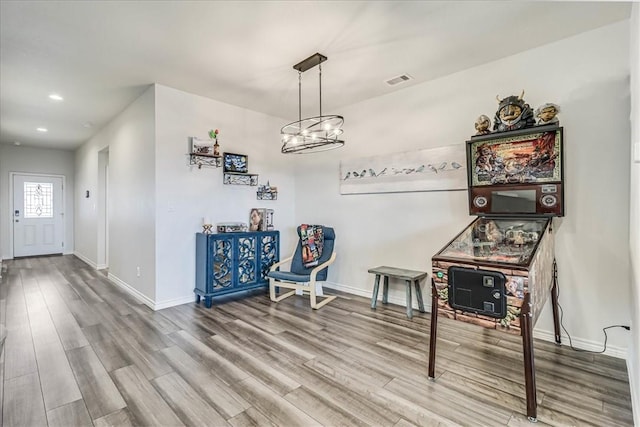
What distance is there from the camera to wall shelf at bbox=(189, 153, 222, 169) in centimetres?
407

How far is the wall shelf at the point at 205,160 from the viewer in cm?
407

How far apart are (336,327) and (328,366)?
0.80 meters

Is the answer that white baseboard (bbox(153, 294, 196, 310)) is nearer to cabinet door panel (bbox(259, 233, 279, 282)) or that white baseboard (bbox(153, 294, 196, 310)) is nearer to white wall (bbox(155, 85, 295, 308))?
white wall (bbox(155, 85, 295, 308))

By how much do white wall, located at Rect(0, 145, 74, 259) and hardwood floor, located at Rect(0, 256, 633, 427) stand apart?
5.25 meters

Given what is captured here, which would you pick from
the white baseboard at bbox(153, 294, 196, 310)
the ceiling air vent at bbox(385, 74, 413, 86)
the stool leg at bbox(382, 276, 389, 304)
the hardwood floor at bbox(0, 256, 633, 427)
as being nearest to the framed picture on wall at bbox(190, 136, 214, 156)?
the white baseboard at bbox(153, 294, 196, 310)

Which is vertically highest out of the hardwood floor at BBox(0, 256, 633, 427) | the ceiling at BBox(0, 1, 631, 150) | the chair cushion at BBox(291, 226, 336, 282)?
the ceiling at BBox(0, 1, 631, 150)

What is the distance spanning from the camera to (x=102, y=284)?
4980 mm

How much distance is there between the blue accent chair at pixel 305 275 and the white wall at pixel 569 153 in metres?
0.66

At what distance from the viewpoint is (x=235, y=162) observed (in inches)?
176

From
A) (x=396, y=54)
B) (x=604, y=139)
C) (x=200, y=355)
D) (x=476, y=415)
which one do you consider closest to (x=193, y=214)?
(x=200, y=355)

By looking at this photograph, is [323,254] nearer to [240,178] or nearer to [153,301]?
[240,178]

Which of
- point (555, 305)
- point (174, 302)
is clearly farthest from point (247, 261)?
point (555, 305)

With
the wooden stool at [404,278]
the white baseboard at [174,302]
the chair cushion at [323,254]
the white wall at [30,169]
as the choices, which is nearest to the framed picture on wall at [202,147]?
the chair cushion at [323,254]

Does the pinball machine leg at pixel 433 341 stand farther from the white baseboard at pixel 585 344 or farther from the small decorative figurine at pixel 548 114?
the small decorative figurine at pixel 548 114
